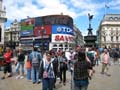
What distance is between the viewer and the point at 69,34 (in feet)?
295

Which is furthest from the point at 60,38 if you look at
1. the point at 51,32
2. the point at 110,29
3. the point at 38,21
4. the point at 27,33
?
the point at 110,29

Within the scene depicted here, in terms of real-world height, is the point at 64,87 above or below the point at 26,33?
below

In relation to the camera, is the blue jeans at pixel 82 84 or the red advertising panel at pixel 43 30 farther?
the red advertising panel at pixel 43 30

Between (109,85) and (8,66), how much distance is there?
590 centimetres

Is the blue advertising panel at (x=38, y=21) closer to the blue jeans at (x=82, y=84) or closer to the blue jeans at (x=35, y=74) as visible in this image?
the blue jeans at (x=35, y=74)

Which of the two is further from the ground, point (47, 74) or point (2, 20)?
point (2, 20)

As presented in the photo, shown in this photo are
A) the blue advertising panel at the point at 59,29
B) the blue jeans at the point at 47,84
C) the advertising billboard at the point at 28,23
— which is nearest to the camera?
the blue jeans at the point at 47,84

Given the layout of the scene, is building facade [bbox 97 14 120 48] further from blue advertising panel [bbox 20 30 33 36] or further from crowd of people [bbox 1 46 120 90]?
crowd of people [bbox 1 46 120 90]

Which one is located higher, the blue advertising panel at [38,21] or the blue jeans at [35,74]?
the blue advertising panel at [38,21]

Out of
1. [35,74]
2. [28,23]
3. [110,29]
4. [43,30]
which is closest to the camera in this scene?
[35,74]

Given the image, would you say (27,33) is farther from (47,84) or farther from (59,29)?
(47,84)

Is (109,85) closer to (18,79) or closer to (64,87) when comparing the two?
(64,87)

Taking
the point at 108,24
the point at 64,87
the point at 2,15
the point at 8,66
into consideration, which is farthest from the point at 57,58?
the point at 108,24

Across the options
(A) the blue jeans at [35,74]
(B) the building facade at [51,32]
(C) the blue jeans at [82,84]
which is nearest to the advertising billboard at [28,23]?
(B) the building facade at [51,32]
